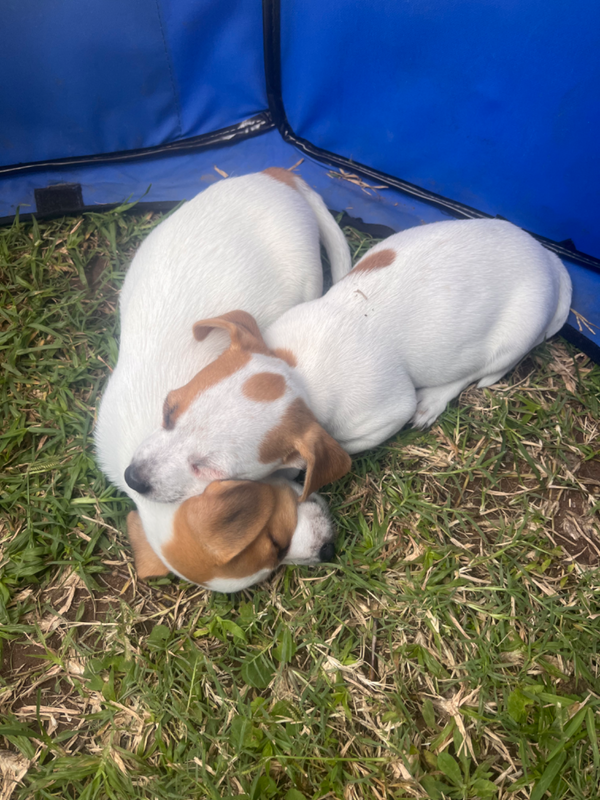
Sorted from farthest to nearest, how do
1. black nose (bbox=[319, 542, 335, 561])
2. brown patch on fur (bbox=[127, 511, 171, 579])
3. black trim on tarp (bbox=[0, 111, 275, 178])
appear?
1. black trim on tarp (bbox=[0, 111, 275, 178])
2. black nose (bbox=[319, 542, 335, 561])
3. brown patch on fur (bbox=[127, 511, 171, 579])

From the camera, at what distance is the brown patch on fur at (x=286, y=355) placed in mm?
2678

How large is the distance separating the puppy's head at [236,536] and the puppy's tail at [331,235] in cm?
153

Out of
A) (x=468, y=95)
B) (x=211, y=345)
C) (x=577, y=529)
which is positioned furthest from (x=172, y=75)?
(x=577, y=529)

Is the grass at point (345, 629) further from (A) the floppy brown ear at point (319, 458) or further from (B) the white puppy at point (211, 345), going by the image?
(A) the floppy brown ear at point (319, 458)

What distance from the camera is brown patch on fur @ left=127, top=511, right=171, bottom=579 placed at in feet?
7.86

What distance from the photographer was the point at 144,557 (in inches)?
95.7

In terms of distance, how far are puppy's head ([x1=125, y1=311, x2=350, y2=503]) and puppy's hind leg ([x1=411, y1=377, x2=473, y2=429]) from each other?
0.99 metres

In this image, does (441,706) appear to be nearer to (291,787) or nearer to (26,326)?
(291,787)

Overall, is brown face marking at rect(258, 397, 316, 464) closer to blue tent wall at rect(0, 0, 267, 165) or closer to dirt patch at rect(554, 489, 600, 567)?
dirt patch at rect(554, 489, 600, 567)

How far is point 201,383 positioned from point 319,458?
23.4 inches

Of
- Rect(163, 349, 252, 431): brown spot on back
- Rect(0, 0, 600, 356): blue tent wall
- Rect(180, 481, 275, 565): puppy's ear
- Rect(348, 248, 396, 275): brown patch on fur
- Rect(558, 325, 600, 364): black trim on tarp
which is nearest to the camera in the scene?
Rect(180, 481, 275, 565): puppy's ear

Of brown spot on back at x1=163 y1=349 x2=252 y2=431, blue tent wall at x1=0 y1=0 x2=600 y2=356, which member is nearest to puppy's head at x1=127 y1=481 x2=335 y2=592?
brown spot on back at x1=163 y1=349 x2=252 y2=431

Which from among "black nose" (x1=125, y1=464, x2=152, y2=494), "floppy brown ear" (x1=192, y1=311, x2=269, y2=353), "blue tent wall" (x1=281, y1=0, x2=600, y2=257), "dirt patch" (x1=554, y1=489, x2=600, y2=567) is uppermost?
"blue tent wall" (x1=281, y1=0, x2=600, y2=257)

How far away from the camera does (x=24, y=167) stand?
150 inches
